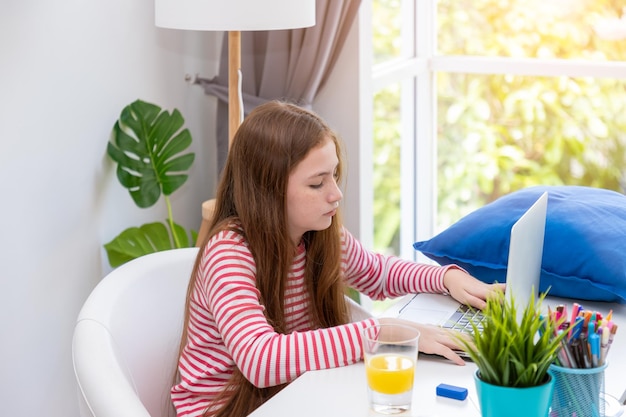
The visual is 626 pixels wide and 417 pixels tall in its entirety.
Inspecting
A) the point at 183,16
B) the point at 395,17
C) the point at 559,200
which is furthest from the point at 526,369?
the point at 395,17

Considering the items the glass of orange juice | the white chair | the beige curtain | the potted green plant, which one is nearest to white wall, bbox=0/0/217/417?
the beige curtain

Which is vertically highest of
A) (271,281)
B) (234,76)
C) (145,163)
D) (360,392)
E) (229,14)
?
(229,14)

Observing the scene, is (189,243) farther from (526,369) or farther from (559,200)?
(526,369)

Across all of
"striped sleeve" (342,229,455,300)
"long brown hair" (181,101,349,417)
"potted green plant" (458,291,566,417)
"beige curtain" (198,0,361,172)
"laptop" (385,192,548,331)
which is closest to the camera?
"potted green plant" (458,291,566,417)

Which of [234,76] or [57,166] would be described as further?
[234,76]

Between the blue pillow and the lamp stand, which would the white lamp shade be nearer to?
the lamp stand

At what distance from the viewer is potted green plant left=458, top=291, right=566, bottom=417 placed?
1087mm

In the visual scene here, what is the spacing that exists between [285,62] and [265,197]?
1307 millimetres

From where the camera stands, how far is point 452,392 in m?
1.29

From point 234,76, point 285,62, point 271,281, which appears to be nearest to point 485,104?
point 285,62

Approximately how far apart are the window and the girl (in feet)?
5.28

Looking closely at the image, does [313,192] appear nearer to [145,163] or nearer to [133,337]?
[133,337]

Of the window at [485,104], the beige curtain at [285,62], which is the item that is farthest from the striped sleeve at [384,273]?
the window at [485,104]

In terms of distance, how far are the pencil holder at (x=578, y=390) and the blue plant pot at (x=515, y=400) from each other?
0.06 metres
